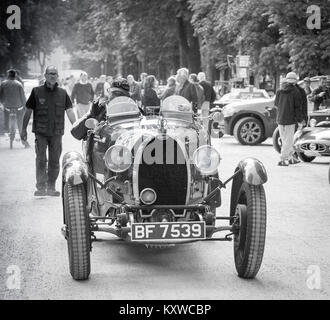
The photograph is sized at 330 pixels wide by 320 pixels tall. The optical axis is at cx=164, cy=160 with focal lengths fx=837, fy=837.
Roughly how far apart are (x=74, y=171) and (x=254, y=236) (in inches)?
64.4

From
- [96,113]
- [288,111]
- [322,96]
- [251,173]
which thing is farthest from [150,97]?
[251,173]

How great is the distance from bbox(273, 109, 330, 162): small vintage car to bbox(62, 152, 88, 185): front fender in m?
9.51

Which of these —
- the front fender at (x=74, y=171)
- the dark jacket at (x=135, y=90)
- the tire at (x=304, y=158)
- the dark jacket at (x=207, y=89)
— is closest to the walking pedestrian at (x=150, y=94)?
the dark jacket at (x=207, y=89)

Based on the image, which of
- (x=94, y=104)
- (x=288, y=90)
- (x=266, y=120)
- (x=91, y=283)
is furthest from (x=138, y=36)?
(x=91, y=283)

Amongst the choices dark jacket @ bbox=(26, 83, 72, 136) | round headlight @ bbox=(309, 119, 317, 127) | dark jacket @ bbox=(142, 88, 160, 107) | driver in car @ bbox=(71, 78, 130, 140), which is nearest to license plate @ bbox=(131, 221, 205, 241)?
driver in car @ bbox=(71, 78, 130, 140)

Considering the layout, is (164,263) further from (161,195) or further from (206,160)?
(206,160)

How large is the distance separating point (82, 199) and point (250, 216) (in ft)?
4.60

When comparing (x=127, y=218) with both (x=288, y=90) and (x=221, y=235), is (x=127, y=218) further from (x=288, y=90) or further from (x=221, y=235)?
(x=288, y=90)

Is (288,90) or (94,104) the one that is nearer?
(94,104)

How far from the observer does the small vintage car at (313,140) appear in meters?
16.3

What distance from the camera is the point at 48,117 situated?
39.2ft

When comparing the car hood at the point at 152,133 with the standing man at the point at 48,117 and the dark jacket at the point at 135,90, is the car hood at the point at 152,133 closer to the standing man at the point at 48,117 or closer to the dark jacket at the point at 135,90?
the standing man at the point at 48,117

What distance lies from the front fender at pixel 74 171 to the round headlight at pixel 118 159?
0.23 metres

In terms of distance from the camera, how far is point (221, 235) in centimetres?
923
